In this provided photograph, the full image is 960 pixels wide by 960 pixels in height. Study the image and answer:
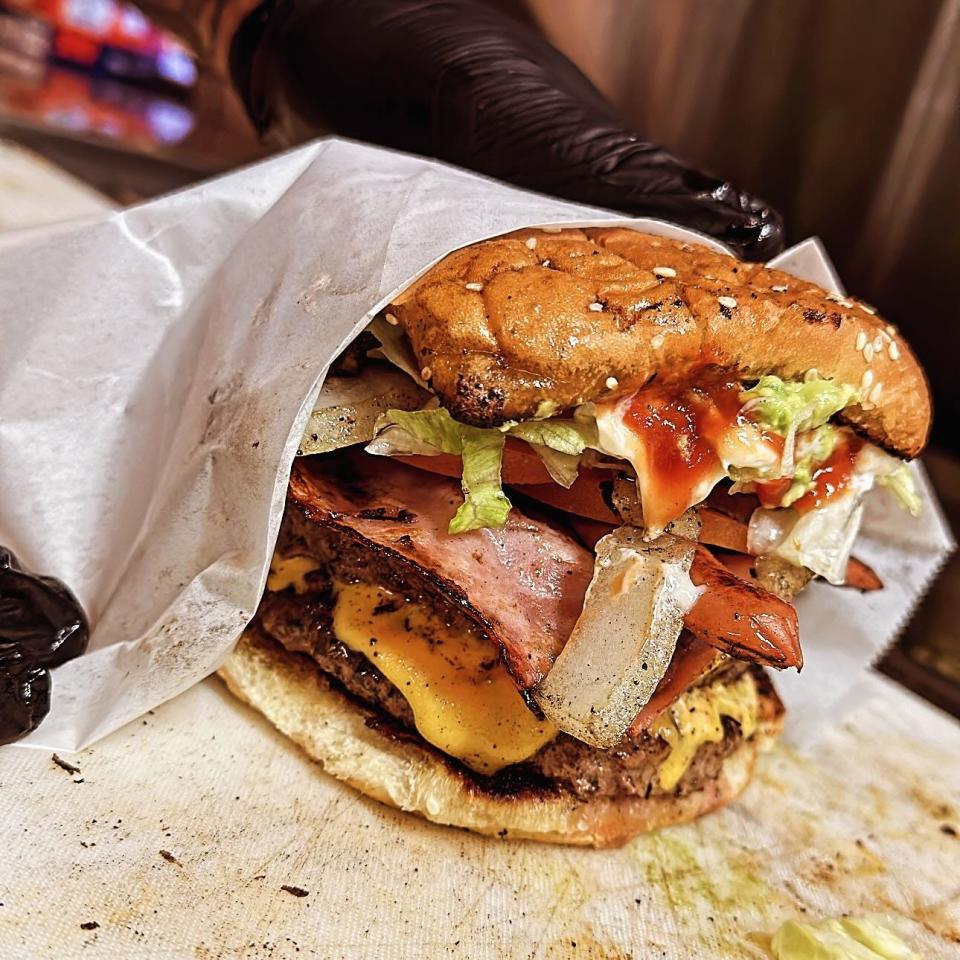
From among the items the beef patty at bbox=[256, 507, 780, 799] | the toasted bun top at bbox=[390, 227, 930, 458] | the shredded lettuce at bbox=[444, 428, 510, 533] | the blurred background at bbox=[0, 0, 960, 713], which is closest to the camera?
the toasted bun top at bbox=[390, 227, 930, 458]

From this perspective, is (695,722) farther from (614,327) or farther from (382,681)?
(614,327)

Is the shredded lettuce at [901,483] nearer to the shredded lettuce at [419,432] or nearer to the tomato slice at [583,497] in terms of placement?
the tomato slice at [583,497]

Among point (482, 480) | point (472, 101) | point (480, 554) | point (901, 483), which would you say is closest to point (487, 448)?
point (482, 480)

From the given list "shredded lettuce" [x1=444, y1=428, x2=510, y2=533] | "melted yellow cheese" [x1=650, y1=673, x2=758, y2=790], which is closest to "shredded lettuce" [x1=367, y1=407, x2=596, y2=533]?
"shredded lettuce" [x1=444, y1=428, x2=510, y2=533]

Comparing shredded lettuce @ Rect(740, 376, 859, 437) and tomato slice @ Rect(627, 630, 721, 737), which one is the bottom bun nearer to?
tomato slice @ Rect(627, 630, 721, 737)

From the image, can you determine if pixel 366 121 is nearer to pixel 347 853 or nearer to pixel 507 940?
pixel 347 853

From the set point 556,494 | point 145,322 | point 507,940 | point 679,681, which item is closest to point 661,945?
point 507,940
